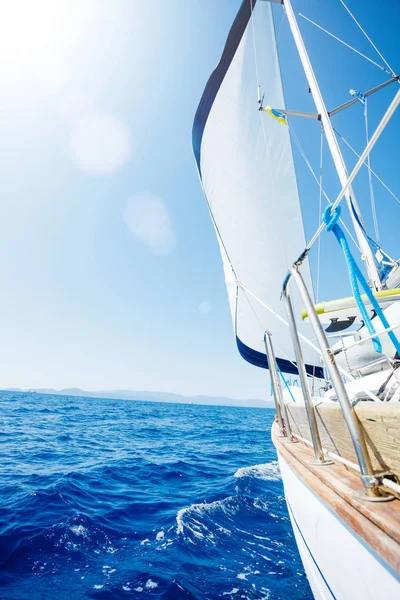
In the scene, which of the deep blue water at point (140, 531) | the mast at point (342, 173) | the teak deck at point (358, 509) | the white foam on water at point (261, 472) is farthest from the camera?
the white foam on water at point (261, 472)

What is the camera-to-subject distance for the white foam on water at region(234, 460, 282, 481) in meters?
7.07

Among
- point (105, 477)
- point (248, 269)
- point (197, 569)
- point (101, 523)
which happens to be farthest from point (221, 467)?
point (248, 269)

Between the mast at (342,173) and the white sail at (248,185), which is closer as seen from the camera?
the mast at (342,173)

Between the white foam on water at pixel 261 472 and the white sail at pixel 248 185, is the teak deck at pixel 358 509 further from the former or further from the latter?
the white foam on water at pixel 261 472

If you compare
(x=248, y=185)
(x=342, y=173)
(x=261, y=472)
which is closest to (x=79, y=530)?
(x=261, y=472)

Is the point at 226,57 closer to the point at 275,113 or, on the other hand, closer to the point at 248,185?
the point at 275,113

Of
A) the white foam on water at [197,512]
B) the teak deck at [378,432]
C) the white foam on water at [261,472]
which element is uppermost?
the teak deck at [378,432]

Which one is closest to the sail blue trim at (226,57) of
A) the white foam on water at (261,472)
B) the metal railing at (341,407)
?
the metal railing at (341,407)

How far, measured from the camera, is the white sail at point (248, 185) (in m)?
6.03

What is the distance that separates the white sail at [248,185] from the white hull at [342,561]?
4108mm

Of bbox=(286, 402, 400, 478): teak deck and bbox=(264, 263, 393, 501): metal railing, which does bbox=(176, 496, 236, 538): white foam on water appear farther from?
bbox=(286, 402, 400, 478): teak deck

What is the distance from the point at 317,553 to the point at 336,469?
18.3 inches

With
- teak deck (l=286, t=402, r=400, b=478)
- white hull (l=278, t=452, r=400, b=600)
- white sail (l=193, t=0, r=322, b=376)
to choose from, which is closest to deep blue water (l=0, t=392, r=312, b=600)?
white hull (l=278, t=452, r=400, b=600)

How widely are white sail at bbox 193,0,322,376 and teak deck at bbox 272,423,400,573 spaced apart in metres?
4.17
